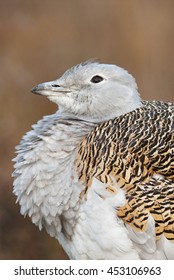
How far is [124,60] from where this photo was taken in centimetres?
754

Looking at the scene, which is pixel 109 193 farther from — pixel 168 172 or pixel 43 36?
pixel 43 36

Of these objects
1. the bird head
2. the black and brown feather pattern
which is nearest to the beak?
the bird head

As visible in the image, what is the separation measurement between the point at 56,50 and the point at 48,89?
2.54 m

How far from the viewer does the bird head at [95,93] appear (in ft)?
17.0

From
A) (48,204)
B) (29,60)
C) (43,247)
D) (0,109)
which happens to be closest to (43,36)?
(29,60)

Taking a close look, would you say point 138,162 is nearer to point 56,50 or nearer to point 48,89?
point 48,89

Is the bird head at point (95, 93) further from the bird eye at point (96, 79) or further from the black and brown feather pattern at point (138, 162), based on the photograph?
the black and brown feather pattern at point (138, 162)

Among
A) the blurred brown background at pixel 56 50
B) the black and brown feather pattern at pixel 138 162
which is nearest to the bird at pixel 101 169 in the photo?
the black and brown feather pattern at pixel 138 162

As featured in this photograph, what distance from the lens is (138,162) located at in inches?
188

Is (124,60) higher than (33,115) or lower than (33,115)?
higher

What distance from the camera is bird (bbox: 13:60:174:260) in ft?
15.4

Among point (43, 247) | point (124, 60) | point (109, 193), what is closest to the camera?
point (109, 193)

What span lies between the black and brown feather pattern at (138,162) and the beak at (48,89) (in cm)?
30
